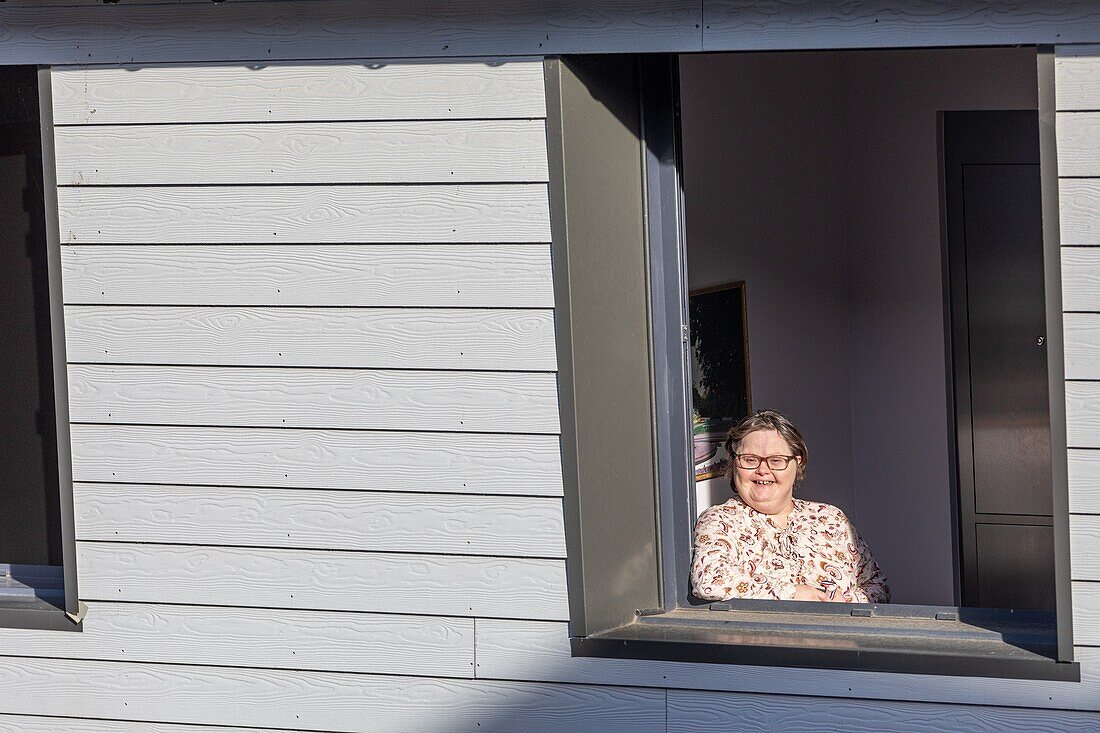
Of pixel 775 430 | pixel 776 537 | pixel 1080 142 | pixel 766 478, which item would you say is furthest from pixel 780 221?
pixel 1080 142

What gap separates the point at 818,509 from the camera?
302 cm

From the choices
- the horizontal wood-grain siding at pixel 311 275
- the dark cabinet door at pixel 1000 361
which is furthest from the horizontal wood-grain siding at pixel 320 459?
the dark cabinet door at pixel 1000 361

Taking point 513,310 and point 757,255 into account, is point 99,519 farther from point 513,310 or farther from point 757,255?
point 757,255

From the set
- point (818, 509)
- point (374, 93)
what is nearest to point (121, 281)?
point (374, 93)

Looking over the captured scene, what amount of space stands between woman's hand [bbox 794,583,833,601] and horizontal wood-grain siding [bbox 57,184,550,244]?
1044 mm

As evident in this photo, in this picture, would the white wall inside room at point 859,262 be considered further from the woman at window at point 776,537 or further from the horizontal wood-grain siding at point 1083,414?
the horizontal wood-grain siding at point 1083,414

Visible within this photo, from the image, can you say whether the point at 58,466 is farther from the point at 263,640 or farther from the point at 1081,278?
the point at 1081,278

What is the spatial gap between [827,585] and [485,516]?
947 millimetres

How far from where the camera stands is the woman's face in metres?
2.99

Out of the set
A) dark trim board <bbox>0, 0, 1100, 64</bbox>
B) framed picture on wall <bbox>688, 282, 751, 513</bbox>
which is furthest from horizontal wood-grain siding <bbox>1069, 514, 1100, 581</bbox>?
framed picture on wall <bbox>688, 282, 751, 513</bbox>

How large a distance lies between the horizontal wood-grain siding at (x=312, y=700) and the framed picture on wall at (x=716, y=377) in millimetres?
1618

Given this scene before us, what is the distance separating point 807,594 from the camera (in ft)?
9.00

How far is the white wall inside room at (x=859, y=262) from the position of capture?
4297 mm

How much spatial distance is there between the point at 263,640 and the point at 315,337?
2.11ft
